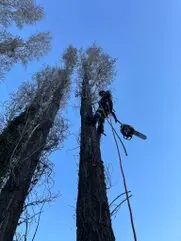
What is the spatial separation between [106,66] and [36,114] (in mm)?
3410

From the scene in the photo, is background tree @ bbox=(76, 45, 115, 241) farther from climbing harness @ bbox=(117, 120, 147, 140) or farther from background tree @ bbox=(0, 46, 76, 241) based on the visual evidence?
background tree @ bbox=(0, 46, 76, 241)

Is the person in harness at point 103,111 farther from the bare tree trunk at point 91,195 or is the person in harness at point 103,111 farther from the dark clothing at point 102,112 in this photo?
the bare tree trunk at point 91,195

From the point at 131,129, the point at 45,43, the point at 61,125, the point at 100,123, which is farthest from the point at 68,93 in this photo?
the point at 131,129

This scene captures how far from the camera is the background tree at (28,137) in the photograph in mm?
6852

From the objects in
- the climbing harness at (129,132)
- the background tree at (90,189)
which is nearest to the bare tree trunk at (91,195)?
the background tree at (90,189)

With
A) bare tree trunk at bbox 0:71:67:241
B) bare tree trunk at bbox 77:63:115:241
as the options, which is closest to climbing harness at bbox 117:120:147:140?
bare tree trunk at bbox 77:63:115:241

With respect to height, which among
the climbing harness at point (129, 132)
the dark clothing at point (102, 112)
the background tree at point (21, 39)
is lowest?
the climbing harness at point (129, 132)

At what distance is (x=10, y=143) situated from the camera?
941cm

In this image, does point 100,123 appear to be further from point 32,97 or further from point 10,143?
point 32,97

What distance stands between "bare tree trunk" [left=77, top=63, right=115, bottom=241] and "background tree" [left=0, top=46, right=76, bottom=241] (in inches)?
56.4

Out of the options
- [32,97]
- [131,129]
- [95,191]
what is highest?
[32,97]

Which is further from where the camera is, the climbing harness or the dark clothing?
the dark clothing

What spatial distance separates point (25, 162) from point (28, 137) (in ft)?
2.25

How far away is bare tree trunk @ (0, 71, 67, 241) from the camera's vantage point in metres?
6.60
